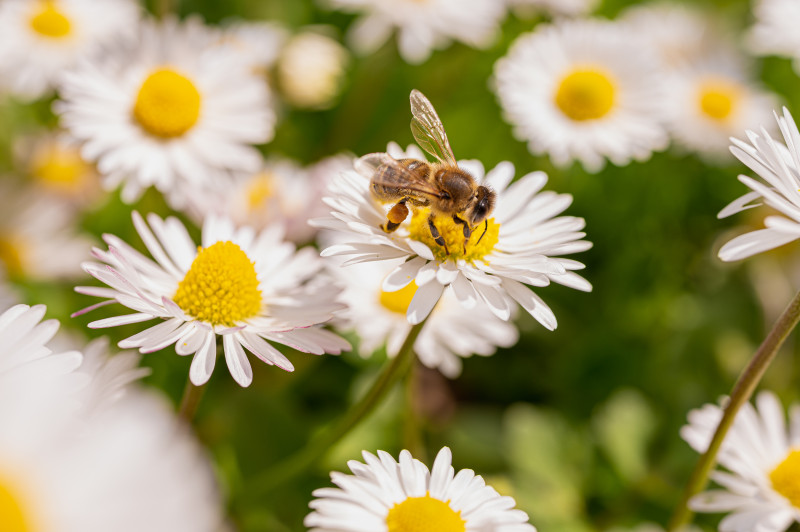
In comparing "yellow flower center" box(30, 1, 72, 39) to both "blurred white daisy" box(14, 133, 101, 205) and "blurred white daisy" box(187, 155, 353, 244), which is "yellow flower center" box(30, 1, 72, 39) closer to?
"blurred white daisy" box(14, 133, 101, 205)

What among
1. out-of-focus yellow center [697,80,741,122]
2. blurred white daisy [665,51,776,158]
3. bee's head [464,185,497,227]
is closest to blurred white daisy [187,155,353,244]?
bee's head [464,185,497,227]

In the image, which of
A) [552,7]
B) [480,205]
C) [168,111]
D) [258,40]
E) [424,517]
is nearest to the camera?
[424,517]

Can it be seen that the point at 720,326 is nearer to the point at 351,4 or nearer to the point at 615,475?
the point at 615,475

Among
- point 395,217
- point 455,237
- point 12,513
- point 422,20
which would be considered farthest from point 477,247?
point 422,20

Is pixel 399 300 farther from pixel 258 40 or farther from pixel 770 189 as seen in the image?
pixel 258 40

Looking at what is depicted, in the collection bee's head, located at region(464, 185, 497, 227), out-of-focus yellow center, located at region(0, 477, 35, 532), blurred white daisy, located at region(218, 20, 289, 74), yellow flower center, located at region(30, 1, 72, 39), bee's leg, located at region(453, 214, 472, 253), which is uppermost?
blurred white daisy, located at region(218, 20, 289, 74)
